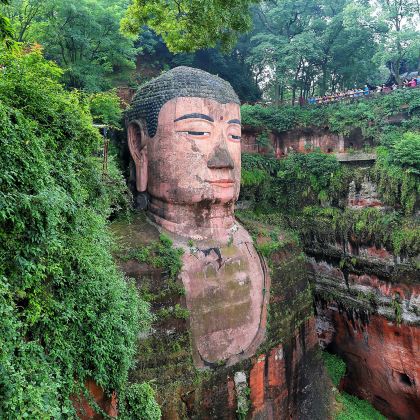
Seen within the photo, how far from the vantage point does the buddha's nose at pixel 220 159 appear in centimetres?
817

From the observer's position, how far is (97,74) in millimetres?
13180

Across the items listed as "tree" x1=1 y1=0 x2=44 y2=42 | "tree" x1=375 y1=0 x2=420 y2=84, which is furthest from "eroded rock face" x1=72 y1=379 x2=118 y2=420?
"tree" x1=375 y1=0 x2=420 y2=84

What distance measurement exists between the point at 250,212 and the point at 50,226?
10.0m

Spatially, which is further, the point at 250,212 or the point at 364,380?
the point at 250,212

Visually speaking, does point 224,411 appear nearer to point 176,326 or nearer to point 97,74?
point 176,326

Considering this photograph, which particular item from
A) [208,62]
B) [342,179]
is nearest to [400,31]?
[342,179]

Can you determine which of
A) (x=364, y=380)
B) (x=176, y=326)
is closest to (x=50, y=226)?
(x=176, y=326)

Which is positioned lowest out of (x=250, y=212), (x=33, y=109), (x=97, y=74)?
(x=250, y=212)

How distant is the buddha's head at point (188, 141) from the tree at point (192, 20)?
1737 millimetres

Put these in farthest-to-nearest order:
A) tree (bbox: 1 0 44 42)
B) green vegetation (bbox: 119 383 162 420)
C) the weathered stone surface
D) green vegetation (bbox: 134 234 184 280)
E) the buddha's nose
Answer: tree (bbox: 1 0 44 42), the weathered stone surface, the buddha's nose, green vegetation (bbox: 134 234 184 280), green vegetation (bbox: 119 383 162 420)

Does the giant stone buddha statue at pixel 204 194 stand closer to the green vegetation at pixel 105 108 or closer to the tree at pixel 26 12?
the green vegetation at pixel 105 108

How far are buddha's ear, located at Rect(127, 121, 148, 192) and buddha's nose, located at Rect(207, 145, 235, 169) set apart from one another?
5.58 feet

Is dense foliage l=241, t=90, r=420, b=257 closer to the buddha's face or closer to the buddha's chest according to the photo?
the buddha's chest

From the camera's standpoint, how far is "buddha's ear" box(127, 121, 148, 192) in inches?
348
